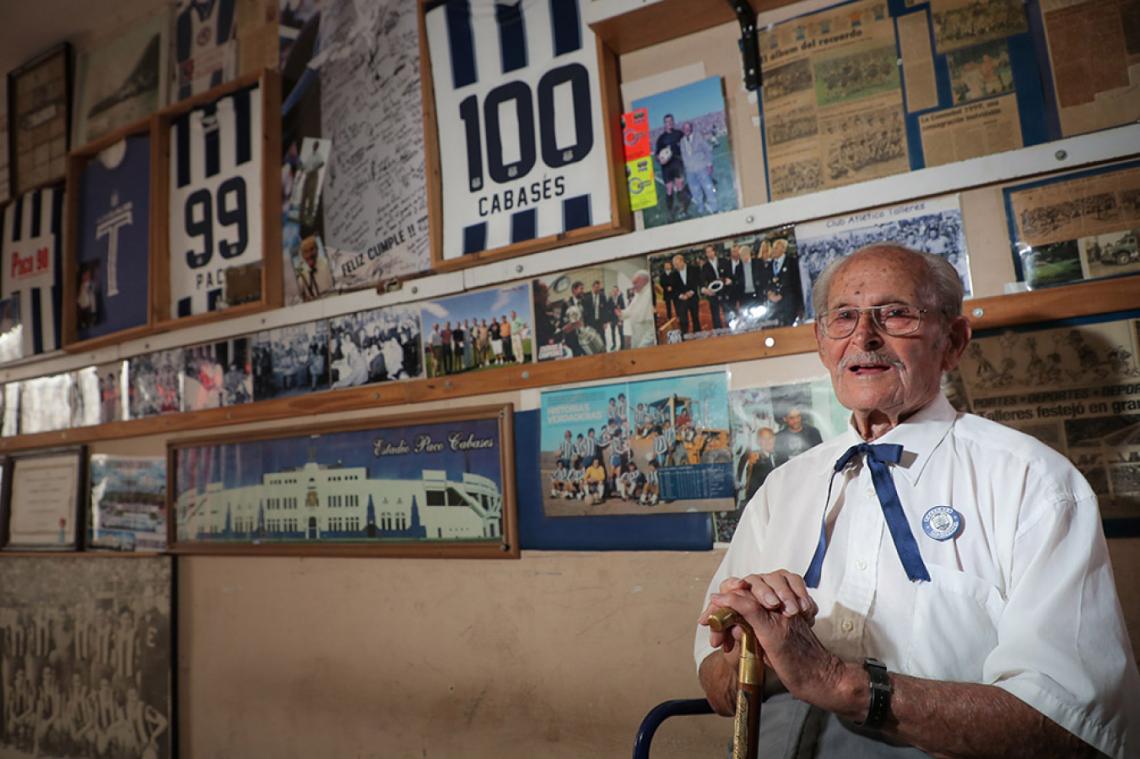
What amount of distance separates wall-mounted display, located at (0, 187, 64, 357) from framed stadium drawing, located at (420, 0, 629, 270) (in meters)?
2.19

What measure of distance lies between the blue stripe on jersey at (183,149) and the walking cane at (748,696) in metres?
2.76

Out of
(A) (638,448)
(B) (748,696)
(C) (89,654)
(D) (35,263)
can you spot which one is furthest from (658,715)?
(D) (35,263)

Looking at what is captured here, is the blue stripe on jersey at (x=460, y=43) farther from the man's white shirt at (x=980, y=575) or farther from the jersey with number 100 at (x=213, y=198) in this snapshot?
the man's white shirt at (x=980, y=575)

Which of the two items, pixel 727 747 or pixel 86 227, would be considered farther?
pixel 86 227

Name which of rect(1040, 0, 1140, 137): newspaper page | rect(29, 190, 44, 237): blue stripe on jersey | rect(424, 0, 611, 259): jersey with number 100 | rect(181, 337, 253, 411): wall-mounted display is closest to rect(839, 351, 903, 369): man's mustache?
rect(1040, 0, 1140, 137): newspaper page

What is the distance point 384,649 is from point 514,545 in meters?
0.61

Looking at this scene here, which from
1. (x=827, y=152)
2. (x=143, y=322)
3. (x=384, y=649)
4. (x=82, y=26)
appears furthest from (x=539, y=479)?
(x=82, y=26)

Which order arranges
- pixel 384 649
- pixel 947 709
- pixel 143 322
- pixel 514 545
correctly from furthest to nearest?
1. pixel 143 322
2. pixel 384 649
3. pixel 514 545
4. pixel 947 709

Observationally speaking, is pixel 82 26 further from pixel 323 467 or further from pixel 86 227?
Answer: pixel 323 467

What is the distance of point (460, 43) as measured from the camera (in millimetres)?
2244

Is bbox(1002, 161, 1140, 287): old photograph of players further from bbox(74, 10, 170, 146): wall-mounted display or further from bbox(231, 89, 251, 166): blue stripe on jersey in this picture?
bbox(74, 10, 170, 146): wall-mounted display

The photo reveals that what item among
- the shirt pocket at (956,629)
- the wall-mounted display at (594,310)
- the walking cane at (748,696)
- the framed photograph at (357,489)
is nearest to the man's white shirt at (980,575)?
the shirt pocket at (956,629)

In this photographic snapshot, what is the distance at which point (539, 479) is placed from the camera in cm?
205

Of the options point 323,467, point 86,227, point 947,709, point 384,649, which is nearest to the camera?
point 947,709
